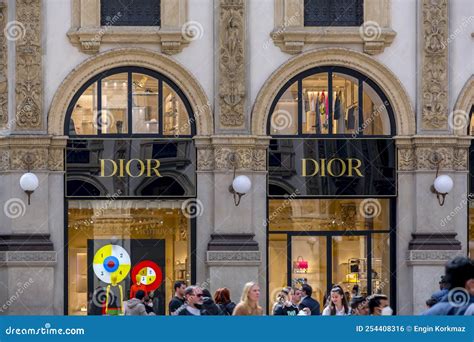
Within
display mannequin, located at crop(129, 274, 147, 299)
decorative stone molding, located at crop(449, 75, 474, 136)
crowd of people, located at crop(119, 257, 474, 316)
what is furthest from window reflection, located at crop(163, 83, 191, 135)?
crowd of people, located at crop(119, 257, 474, 316)

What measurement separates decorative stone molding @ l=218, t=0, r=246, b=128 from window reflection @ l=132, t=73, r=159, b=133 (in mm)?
1305

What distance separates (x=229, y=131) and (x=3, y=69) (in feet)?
15.0

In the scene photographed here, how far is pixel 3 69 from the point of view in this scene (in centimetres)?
3009

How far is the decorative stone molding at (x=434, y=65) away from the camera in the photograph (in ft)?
99.7

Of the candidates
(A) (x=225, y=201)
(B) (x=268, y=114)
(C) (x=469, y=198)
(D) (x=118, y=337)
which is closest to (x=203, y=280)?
(A) (x=225, y=201)

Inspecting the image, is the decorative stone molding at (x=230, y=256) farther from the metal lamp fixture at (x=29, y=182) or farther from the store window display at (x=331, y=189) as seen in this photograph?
the metal lamp fixture at (x=29, y=182)

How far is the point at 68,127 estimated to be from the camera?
30156 mm

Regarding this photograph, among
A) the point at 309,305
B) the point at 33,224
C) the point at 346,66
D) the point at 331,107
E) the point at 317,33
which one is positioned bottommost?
the point at 309,305

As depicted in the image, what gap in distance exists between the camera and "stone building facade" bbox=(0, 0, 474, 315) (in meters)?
29.8

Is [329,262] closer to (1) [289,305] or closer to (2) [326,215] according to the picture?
(2) [326,215]

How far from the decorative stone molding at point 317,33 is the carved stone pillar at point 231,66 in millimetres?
736

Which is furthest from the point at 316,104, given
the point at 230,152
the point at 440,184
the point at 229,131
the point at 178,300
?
the point at 178,300

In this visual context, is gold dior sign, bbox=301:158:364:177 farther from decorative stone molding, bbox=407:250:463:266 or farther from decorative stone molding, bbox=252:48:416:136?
decorative stone molding, bbox=407:250:463:266

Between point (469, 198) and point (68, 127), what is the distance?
26.4 feet
